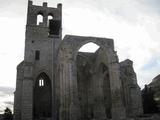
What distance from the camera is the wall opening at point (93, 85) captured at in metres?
23.6

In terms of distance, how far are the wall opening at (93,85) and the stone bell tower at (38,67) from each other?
3251mm

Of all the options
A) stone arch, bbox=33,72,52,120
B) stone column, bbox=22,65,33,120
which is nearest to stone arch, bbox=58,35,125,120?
stone column, bbox=22,65,33,120

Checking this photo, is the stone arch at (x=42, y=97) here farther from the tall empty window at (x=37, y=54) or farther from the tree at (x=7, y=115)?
the tree at (x=7, y=115)

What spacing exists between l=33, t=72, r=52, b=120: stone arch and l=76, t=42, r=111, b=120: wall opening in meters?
3.54

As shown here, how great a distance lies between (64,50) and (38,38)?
7.59 metres

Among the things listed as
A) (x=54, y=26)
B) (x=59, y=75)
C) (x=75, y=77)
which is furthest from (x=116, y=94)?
(x=54, y=26)

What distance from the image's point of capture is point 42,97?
1005 inches

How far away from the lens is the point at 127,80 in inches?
1041

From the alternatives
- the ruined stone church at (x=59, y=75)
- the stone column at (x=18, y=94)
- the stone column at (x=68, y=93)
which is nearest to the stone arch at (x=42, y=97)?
the ruined stone church at (x=59, y=75)

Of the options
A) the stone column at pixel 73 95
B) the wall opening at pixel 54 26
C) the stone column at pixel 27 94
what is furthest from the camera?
the wall opening at pixel 54 26

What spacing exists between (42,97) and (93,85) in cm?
599

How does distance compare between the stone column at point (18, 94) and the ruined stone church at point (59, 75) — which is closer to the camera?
the ruined stone church at point (59, 75)

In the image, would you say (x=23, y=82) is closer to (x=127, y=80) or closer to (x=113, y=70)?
(x=113, y=70)

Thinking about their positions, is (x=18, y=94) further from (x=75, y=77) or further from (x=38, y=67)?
(x=75, y=77)
